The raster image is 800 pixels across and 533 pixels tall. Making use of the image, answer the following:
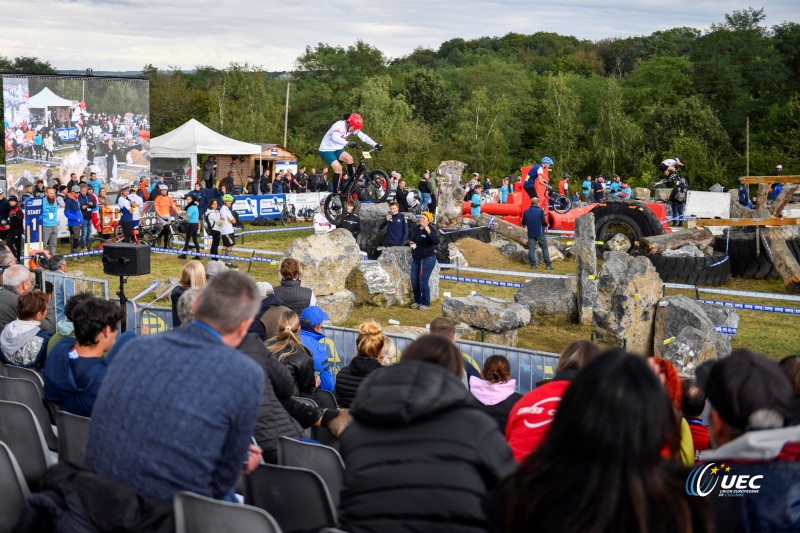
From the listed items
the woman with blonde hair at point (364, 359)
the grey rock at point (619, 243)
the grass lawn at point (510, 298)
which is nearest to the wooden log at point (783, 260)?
the grass lawn at point (510, 298)

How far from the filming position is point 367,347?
584 cm

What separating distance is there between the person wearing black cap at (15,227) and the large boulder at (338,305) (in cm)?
736

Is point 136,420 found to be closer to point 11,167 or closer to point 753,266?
point 753,266

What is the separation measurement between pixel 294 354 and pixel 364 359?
47 cm

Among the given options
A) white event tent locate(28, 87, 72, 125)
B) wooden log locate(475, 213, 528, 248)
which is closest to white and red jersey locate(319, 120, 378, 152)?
wooden log locate(475, 213, 528, 248)

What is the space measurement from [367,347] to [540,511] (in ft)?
11.8

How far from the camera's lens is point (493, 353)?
8180mm

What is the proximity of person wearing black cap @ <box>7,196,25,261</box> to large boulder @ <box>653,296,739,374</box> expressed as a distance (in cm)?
1255

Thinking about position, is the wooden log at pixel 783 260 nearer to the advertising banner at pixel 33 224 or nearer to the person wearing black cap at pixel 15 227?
the advertising banner at pixel 33 224

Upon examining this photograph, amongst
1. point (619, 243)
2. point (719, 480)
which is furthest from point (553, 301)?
point (719, 480)

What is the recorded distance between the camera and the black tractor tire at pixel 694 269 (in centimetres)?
1659

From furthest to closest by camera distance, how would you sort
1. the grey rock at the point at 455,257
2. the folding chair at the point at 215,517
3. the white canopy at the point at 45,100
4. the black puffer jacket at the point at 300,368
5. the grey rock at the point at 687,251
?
the white canopy at the point at 45,100 < the grey rock at the point at 455,257 < the grey rock at the point at 687,251 < the black puffer jacket at the point at 300,368 < the folding chair at the point at 215,517

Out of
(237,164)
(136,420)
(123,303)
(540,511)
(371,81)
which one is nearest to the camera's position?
(540,511)

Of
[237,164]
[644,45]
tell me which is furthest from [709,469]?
[644,45]
